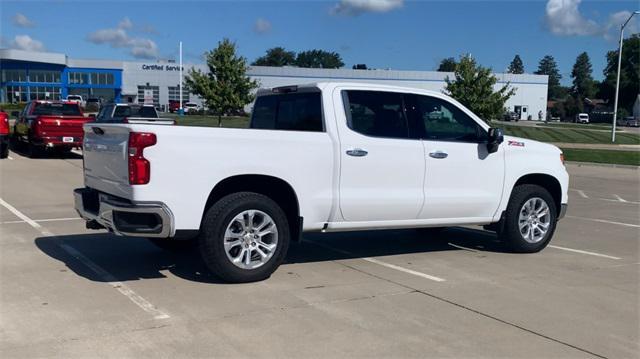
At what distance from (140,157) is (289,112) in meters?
2.20

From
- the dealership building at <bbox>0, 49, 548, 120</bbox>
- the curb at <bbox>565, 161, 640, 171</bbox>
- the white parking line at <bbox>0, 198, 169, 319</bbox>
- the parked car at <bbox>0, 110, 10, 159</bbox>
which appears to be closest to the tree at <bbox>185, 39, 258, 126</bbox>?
the parked car at <bbox>0, 110, 10, 159</bbox>

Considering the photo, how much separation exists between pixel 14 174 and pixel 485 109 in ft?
83.0

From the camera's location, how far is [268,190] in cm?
632

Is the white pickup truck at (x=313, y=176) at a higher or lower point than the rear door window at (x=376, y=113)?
lower

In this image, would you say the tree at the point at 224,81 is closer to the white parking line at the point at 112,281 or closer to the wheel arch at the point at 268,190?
the white parking line at the point at 112,281

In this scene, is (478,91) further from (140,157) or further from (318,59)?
(318,59)

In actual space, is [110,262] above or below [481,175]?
below

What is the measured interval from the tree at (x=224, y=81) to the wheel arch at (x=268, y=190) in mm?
33403

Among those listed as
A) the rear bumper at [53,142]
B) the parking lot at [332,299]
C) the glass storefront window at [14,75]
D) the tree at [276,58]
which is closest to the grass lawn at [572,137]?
the rear bumper at [53,142]

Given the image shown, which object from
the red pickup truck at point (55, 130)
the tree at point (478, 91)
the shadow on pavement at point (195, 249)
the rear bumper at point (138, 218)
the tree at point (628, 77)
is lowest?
the shadow on pavement at point (195, 249)

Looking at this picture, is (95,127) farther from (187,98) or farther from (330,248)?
(187,98)

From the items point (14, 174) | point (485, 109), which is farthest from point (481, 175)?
point (485, 109)

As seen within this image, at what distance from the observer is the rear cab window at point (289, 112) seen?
6.70 metres

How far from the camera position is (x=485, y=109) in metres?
34.3
